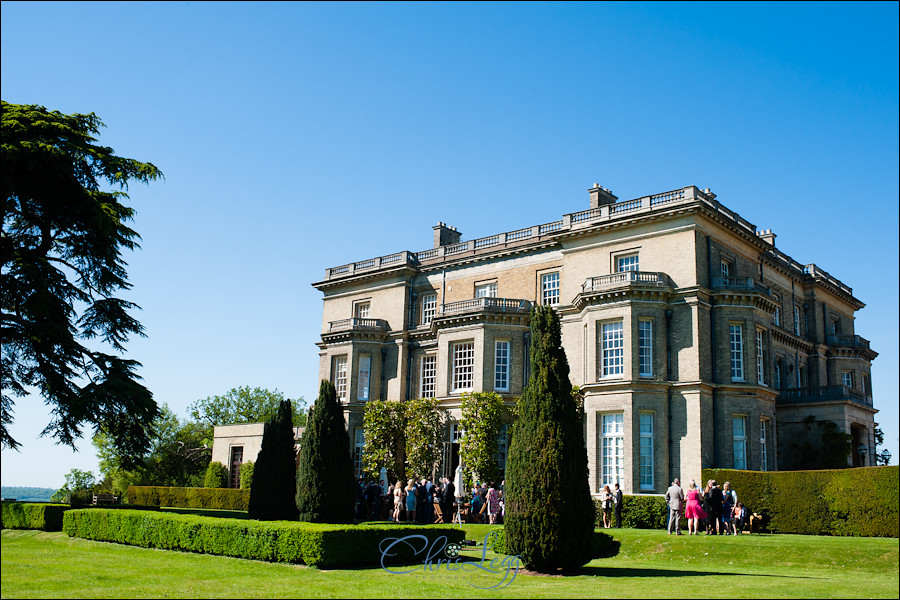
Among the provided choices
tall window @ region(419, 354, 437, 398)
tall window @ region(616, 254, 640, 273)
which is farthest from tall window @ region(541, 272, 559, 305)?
tall window @ region(419, 354, 437, 398)

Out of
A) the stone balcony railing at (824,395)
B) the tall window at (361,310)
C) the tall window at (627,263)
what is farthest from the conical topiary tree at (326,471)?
the stone balcony railing at (824,395)

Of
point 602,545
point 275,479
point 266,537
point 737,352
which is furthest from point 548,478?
point 737,352

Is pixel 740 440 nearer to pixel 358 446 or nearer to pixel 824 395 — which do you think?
pixel 824 395

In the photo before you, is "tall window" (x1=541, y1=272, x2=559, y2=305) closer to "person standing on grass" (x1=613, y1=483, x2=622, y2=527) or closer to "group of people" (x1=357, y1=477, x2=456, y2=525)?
"group of people" (x1=357, y1=477, x2=456, y2=525)

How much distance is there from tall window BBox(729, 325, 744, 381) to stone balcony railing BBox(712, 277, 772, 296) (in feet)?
5.44

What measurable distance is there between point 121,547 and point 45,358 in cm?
821

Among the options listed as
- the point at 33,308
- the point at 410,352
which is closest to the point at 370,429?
the point at 410,352

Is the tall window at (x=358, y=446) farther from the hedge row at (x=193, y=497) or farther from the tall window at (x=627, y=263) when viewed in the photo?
the tall window at (x=627, y=263)

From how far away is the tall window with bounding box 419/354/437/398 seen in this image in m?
40.7

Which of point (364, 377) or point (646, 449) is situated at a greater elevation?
point (364, 377)

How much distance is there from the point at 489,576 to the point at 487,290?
82.7ft

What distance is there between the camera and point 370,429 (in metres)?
39.0

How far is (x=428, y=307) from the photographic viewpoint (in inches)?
1681

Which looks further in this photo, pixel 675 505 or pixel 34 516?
pixel 34 516
